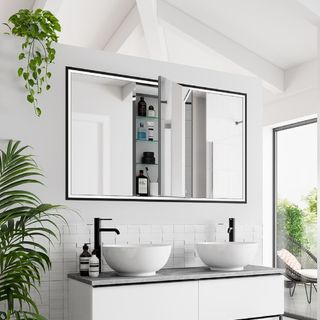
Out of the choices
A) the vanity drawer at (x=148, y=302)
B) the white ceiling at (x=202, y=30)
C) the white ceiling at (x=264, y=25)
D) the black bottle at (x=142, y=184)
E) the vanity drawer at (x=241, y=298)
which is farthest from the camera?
the white ceiling at (x=202, y=30)

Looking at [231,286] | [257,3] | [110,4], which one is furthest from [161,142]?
[110,4]

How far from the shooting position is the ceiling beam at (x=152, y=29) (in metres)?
4.89

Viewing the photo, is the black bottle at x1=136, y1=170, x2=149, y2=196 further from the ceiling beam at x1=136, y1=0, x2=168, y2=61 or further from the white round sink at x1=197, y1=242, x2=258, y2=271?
the ceiling beam at x1=136, y1=0, x2=168, y2=61

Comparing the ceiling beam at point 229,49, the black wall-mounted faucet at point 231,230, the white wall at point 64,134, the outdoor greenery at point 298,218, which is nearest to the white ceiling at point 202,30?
the ceiling beam at point 229,49

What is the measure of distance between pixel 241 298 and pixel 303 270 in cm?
179

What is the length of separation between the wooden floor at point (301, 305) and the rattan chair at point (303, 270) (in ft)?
0.13

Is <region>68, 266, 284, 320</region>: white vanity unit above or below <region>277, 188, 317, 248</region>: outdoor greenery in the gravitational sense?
below

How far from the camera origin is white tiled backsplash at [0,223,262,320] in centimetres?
336

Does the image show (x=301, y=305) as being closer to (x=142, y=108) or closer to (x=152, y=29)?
(x=142, y=108)

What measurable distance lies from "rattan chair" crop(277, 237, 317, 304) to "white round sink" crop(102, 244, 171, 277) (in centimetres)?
229

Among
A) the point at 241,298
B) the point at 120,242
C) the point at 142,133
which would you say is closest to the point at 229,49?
the point at 142,133

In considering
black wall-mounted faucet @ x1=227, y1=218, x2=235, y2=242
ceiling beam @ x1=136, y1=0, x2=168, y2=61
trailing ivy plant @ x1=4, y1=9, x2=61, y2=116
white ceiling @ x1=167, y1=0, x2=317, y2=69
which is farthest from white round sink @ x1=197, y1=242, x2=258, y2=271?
ceiling beam @ x1=136, y1=0, x2=168, y2=61

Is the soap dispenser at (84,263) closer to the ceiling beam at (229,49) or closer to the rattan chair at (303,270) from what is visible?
the rattan chair at (303,270)

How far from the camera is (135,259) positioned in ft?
10.4
